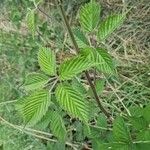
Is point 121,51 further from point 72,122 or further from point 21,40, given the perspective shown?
point 21,40

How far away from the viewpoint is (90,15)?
1.04m

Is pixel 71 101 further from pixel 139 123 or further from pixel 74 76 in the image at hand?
pixel 139 123

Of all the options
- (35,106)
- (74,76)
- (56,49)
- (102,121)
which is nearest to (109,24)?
(74,76)

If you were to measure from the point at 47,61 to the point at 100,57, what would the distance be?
0.50 ft

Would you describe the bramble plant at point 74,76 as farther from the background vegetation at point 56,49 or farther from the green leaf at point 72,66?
the background vegetation at point 56,49

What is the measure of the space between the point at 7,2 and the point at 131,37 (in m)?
0.98

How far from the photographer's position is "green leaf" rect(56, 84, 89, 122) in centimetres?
93

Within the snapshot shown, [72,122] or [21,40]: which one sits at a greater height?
[21,40]

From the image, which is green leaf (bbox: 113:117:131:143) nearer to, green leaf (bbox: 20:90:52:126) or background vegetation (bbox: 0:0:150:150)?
green leaf (bbox: 20:90:52:126)

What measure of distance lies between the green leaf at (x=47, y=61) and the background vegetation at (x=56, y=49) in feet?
3.22

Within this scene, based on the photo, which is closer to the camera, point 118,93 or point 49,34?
point 118,93

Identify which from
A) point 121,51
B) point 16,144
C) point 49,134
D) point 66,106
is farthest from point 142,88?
point 66,106

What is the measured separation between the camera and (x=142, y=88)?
2.05m

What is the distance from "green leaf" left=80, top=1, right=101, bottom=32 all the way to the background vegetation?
3.18 ft
